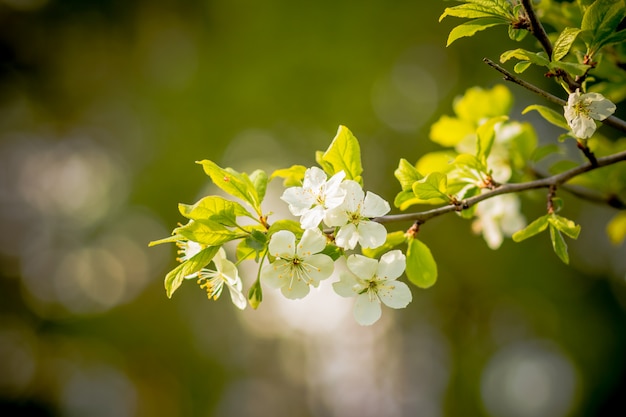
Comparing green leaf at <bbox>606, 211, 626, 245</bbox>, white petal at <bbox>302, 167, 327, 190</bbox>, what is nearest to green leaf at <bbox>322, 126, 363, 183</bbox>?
white petal at <bbox>302, 167, 327, 190</bbox>

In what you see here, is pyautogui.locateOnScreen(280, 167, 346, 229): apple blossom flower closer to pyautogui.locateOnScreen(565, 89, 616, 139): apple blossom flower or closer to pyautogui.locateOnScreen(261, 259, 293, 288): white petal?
pyautogui.locateOnScreen(261, 259, 293, 288): white petal

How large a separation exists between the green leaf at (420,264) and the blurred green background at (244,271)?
4077mm

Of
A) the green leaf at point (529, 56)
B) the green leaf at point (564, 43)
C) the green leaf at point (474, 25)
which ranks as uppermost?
the green leaf at point (474, 25)

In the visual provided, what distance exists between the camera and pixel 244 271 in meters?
4.63

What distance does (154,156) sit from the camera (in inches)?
240

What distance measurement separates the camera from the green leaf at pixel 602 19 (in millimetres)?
864

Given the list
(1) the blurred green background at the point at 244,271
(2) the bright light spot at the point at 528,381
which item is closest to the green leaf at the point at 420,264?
(1) the blurred green background at the point at 244,271

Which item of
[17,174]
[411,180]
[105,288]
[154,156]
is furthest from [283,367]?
[411,180]

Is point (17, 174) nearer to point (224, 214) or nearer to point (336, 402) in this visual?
point (336, 402)

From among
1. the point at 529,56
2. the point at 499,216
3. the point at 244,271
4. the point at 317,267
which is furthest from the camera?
the point at 244,271

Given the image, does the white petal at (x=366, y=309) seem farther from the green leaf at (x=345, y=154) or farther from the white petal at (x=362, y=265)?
the green leaf at (x=345, y=154)

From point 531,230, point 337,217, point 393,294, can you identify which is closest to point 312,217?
point 337,217

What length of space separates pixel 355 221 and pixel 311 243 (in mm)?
91

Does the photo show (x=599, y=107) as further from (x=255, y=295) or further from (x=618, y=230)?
(x=618, y=230)
